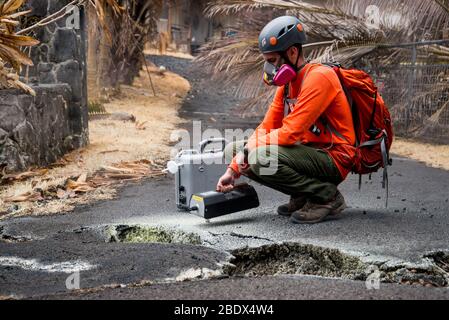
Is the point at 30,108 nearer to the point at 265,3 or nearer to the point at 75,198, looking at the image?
the point at 75,198

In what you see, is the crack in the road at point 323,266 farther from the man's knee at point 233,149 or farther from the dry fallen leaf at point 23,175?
the dry fallen leaf at point 23,175

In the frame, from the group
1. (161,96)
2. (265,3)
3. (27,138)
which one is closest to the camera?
(27,138)

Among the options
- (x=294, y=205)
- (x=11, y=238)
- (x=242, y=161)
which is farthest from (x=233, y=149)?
(x=11, y=238)

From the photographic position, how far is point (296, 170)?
5172 millimetres

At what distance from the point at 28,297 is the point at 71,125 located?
21.2 ft

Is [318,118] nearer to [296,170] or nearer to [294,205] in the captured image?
[296,170]

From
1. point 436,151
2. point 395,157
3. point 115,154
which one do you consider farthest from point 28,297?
point 436,151

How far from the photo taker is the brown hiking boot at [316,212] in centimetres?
526

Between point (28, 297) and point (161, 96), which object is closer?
point (28, 297)

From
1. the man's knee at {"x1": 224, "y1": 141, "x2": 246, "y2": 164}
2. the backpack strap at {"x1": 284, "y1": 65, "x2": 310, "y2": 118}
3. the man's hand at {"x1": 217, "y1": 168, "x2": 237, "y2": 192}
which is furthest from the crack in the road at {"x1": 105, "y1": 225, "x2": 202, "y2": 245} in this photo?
the backpack strap at {"x1": 284, "y1": 65, "x2": 310, "y2": 118}

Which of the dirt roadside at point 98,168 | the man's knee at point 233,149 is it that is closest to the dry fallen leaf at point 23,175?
the dirt roadside at point 98,168

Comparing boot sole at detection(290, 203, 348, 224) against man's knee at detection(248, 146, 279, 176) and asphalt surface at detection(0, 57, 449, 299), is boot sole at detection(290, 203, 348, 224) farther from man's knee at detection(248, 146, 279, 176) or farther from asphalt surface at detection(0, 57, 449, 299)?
man's knee at detection(248, 146, 279, 176)

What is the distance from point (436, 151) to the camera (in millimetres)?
10242

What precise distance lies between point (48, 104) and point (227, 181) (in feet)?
14.8
